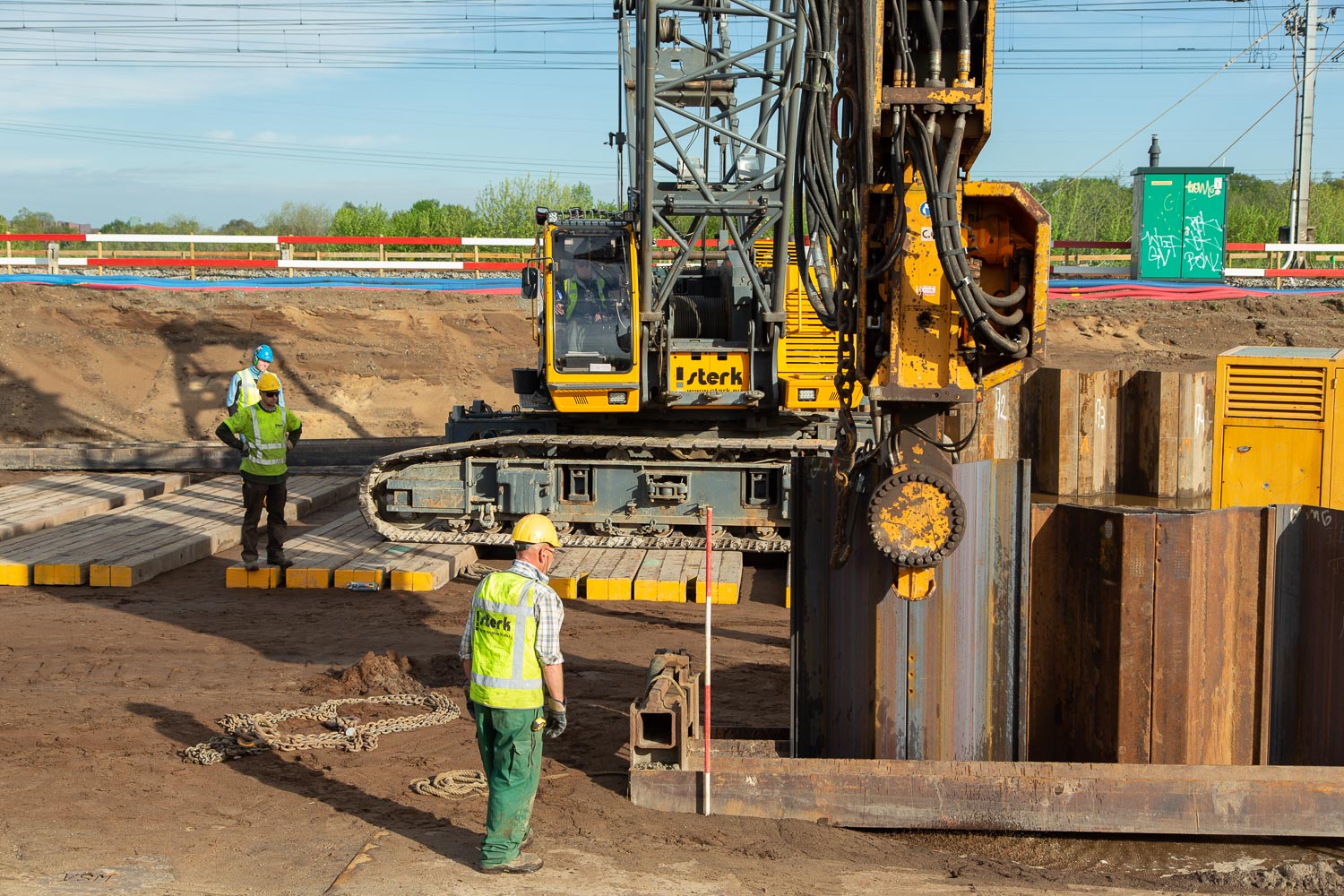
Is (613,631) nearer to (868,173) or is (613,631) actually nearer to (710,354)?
(710,354)

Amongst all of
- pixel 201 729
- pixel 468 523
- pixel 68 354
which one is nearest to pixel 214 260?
pixel 68 354

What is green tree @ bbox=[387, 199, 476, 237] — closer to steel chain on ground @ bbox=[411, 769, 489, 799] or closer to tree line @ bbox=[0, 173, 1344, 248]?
tree line @ bbox=[0, 173, 1344, 248]

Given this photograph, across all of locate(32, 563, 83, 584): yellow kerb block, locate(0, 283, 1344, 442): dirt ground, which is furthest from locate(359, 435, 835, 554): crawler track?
locate(0, 283, 1344, 442): dirt ground

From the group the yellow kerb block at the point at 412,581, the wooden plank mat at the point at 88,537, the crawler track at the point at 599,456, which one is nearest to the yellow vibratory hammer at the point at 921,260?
the yellow kerb block at the point at 412,581

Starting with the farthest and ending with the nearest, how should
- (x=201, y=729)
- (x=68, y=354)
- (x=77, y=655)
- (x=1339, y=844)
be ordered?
(x=68, y=354)
(x=77, y=655)
(x=201, y=729)
(x=1339, y=844)

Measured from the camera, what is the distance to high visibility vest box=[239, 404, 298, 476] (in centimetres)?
1116

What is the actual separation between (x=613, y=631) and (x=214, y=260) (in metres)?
21.2

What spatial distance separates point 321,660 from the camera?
29.8 ft

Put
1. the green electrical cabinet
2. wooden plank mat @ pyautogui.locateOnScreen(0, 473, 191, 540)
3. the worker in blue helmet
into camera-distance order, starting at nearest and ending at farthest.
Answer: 1. wooden plank mat @ pyautogui.locateOnScreen(0, 473, 191, 540)
2. the worker in blue helmet
3. the green electrical cabinet

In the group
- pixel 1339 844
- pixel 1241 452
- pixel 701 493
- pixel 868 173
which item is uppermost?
pixel 868 173

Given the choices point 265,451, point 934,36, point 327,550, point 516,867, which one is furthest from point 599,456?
point 934,36

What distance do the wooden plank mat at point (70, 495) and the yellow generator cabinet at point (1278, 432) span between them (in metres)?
10.9

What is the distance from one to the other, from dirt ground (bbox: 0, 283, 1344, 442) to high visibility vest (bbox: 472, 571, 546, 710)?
1711 cm

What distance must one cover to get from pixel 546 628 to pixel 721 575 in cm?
A: 590
